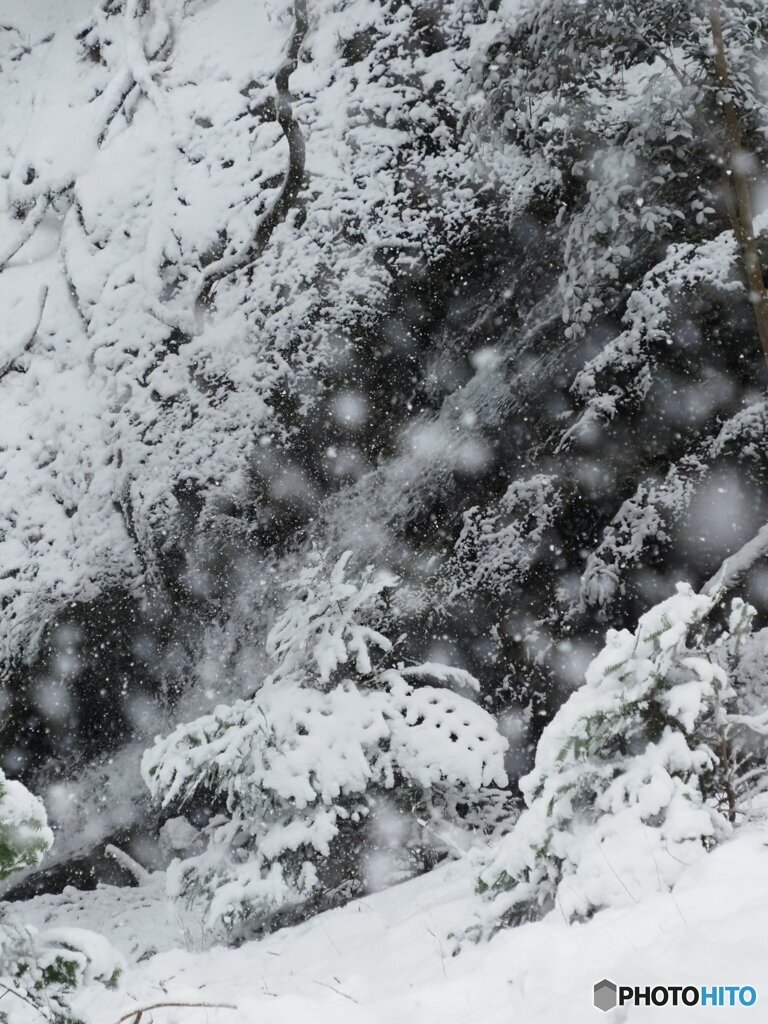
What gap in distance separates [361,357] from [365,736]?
17.5 ft

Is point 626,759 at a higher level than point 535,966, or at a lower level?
lower

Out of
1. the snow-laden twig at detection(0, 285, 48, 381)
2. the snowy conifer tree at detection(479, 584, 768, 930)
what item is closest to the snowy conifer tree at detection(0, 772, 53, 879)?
the snowy conifer tree at detection(479, 584, 768, 930)

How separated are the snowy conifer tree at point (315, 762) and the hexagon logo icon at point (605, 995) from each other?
2.98 meters

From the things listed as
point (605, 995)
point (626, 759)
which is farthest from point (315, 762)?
point (605, 995)

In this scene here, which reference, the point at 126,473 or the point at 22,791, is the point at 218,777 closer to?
the point at 22,791

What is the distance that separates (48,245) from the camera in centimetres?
1118

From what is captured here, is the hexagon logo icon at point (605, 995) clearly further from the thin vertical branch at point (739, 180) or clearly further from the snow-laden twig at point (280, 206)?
the snow-laden twig at point (280, 206)

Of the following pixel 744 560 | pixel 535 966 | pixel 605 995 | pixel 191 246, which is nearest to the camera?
pixel 605 995

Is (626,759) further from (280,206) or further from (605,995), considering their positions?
(280,206)

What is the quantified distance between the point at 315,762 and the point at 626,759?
2.40 m

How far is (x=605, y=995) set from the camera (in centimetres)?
164

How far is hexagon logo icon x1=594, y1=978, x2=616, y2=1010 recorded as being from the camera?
5.25 ft

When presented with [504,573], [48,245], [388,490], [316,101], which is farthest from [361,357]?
[48,245]

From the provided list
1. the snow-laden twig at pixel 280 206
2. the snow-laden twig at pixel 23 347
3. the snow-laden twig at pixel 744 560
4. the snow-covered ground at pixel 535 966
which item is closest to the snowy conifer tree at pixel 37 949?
the snow-covered ground at pixel 535 966
